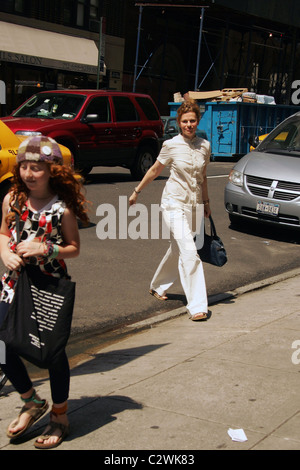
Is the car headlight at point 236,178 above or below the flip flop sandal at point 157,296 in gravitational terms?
above

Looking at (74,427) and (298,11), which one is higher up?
(298,11)

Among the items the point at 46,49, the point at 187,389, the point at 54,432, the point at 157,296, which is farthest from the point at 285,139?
the point at 46,49

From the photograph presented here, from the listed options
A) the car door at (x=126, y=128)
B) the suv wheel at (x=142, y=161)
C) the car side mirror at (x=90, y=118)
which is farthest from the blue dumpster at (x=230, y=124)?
the car side mirror at (x=90, y=118)

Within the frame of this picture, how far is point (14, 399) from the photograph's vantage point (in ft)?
15.0

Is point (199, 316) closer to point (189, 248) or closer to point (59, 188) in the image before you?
point (189, 248)

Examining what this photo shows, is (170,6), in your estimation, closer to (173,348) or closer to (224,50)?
(224,50)

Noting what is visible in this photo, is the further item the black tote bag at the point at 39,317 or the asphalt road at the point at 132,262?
the asphalt road at the point at 132,262

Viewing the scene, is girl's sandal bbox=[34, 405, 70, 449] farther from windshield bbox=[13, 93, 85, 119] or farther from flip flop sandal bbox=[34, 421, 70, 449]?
windshield bbox=[13, 93, 85, 119]

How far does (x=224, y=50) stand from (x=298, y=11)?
19.9 ft

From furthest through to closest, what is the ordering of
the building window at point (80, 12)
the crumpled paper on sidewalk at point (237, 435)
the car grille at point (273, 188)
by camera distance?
the building window at point (80, 12) → the car grille at point (273, 188) → the crumpled paper on sidewalk at point (237, 435)

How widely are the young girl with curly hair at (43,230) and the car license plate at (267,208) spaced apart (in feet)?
23.1

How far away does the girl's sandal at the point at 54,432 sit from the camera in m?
3.70

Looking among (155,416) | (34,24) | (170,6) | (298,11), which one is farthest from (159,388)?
(298,11)

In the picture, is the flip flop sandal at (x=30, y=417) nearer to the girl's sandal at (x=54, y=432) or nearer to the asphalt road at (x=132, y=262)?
the girl's sandal at (x=54, y=432)
